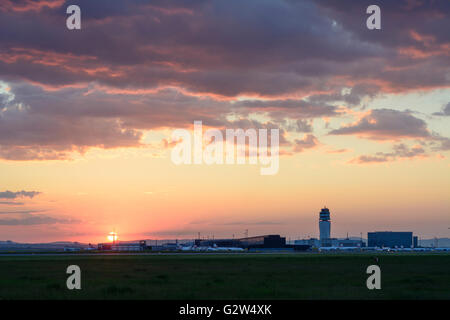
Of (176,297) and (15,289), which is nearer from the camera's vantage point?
(176,297)

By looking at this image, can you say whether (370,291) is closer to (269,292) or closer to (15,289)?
(269,292)

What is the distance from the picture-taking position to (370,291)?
149 ft

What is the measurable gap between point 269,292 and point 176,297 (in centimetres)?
774

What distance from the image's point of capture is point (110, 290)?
45250mm

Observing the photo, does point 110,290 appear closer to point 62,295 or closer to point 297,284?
point 62,295

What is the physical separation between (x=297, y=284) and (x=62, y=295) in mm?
21396
